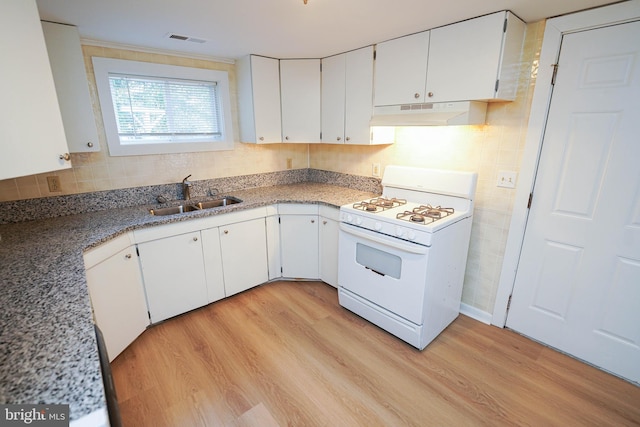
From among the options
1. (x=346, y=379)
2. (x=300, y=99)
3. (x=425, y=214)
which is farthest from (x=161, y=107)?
(x=346, y=379)

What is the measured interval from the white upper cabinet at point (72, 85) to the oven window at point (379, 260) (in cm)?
214

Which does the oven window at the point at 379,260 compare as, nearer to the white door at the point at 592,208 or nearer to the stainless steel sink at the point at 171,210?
the white door at the point at 592,208

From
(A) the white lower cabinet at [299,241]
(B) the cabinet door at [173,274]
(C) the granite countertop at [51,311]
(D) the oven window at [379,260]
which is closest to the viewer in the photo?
(C) the granite countertop at [51,311]

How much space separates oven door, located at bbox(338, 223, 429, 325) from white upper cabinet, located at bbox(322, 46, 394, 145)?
0.92 metres

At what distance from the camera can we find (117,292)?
1959 mm

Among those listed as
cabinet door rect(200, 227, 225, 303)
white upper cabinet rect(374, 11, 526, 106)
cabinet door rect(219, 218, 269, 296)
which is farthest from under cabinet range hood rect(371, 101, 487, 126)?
cabinet door rect(200, 227, 225, 303)

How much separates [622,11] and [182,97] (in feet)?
10.4

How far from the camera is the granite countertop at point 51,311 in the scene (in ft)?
2.42

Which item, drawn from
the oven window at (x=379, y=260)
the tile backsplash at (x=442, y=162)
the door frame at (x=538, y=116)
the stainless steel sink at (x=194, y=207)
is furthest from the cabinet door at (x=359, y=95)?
the stainless steel sink at (x=194, y=207)

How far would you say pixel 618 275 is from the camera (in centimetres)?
182

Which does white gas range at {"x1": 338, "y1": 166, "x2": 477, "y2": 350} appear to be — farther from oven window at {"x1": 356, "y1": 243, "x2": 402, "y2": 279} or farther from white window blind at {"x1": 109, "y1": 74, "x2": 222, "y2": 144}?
white window blind at {"x1": 109, "y1": 74, "x2": 222, "y2": 144}

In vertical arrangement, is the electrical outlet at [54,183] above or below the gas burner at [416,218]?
above

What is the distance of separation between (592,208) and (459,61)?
49.8 inches

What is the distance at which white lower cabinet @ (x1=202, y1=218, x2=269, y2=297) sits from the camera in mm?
2539
